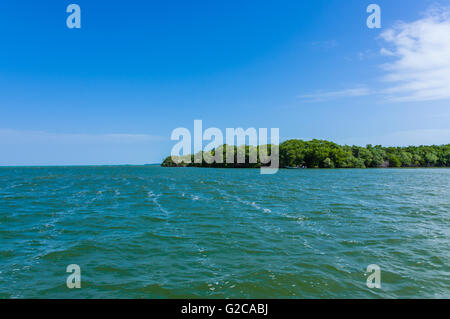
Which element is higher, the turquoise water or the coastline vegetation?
the coastline vegetation

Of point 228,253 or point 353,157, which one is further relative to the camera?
point 353,157

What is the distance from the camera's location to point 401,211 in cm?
2619

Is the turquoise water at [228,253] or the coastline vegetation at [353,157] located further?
the coastline vegetation at [353,157]

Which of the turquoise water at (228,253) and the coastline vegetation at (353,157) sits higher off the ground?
the coastline vegetation at (353,157)

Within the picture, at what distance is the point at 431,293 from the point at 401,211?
1883cm

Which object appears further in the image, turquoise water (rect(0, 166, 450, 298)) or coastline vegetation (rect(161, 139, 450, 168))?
coastline vegetation (rect(161, 139, 450, 168))

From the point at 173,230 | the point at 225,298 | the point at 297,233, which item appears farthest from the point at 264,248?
the point at 173,230

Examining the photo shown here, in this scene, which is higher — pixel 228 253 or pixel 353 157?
pixel 353 157

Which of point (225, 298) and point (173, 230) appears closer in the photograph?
point (225, 298)
